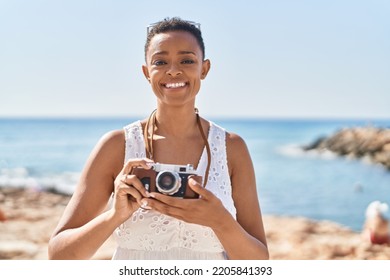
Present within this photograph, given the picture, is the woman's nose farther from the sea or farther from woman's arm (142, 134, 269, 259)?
the sea

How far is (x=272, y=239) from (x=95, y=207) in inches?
170

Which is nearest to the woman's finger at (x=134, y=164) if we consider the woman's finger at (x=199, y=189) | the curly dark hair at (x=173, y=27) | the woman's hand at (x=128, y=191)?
the woman's hand at (x=128, y=191)

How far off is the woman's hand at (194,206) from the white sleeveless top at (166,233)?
98mm

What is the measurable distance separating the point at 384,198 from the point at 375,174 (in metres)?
0.92

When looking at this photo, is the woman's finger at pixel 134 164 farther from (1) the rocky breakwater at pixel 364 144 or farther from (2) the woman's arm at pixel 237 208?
(1) the rocky breakwater at pixel 364 144

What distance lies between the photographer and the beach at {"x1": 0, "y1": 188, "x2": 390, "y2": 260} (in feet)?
15.8

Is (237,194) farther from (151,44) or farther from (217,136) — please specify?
(151,44)

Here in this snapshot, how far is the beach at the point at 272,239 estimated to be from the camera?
15.8ft

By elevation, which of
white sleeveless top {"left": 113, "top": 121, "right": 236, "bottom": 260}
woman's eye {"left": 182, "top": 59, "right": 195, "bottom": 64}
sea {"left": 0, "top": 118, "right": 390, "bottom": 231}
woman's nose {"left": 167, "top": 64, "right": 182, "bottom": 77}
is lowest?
white sleeveless top {"left": 113, "top": 121, "right": 236, "bottom": 260}

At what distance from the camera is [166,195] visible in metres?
1.47

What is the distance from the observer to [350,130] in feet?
49.5

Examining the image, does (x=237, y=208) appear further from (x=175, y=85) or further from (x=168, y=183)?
(x=175, y=85)

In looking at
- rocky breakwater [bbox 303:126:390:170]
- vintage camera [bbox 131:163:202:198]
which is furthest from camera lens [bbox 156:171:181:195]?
rocky breakwater [bbox 303:126:390:170]

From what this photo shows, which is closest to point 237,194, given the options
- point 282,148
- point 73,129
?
point 282,148
